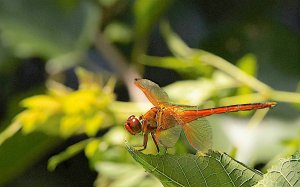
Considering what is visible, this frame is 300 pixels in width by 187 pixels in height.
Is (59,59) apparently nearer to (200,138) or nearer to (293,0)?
(293,0)

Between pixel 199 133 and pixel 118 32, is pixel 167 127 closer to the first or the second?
pixel 199 133

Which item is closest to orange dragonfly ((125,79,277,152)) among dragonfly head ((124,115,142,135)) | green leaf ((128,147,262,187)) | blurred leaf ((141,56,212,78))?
dragonfly head ((124,115,142,135))

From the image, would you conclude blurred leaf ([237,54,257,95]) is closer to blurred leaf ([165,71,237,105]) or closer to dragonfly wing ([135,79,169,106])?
blurred leaf ([165,71,237,105])

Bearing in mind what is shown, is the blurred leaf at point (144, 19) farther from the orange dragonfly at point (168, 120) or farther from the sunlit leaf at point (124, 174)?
the orange dragonfly at point (168, 120)

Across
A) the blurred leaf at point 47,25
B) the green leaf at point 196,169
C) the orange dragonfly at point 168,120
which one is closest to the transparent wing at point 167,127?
the orange dragonfly at point 168,120

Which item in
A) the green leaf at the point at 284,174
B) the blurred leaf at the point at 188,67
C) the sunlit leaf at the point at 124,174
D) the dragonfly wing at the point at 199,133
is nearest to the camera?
the green leaf at the point at 284,174

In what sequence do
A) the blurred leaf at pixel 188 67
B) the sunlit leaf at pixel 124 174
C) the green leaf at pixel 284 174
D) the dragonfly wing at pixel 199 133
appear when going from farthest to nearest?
1. the blurred leaf at pixel 188 67
2. the sunlit leaf at pixel 124 174
3. the dragonfly wing at pixel 199 133
4. the green leaf at pixel 284 174

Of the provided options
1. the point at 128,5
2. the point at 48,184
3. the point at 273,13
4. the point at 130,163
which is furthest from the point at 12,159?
the point at 273,13

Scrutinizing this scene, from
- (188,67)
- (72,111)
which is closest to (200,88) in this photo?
(188,67)
